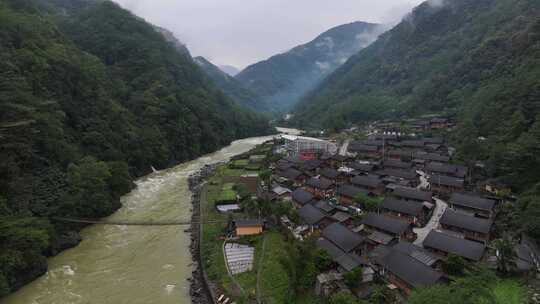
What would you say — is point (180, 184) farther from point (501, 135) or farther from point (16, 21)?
point (501, 135)

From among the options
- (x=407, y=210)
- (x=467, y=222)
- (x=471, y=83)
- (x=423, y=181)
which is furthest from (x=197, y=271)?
(x=471, y=83)

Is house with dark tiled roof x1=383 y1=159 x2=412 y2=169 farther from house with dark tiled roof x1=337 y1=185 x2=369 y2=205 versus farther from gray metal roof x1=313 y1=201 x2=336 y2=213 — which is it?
gray metal roof x1=313 y1=201 x2=336 y2=213

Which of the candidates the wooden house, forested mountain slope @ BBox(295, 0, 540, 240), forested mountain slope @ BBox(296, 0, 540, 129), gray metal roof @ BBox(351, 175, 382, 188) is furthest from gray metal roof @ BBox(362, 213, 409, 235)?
forested mountain slope @ BBox(296, 0, 540, 129)

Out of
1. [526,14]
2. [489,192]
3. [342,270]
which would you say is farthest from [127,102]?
[526,14]

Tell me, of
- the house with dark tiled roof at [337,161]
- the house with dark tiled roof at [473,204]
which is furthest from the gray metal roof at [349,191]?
Answer: the house with dark tiled roof at [337,161]

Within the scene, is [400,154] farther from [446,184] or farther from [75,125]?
[75,125]
